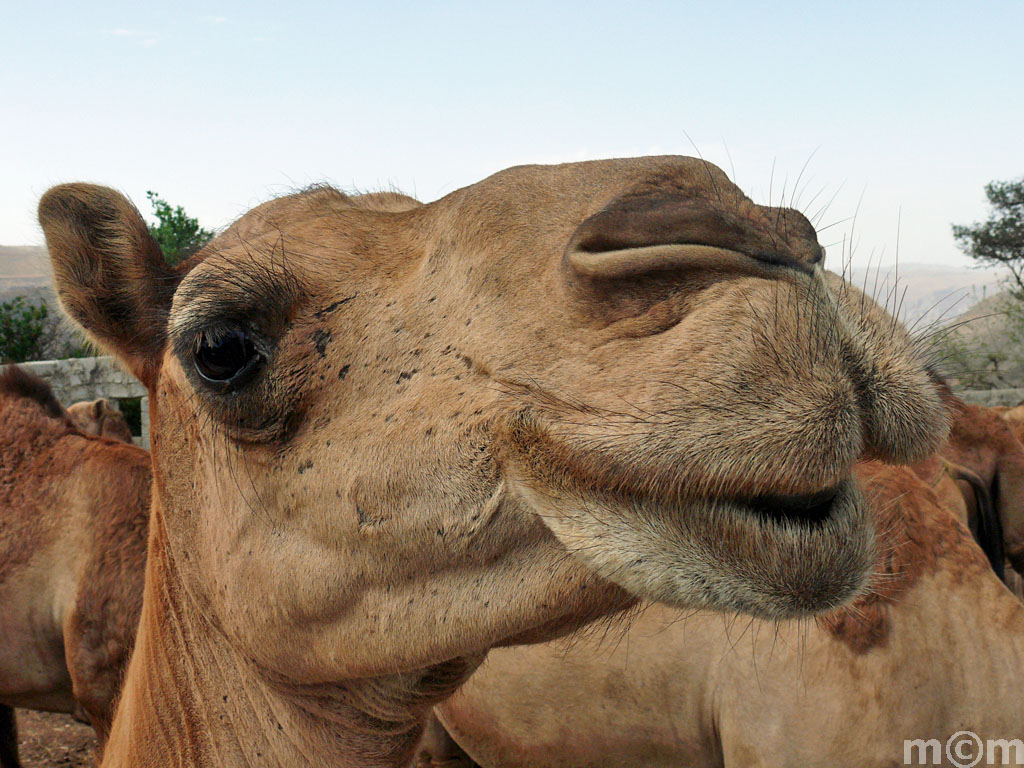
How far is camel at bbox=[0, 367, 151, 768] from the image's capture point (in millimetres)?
4727

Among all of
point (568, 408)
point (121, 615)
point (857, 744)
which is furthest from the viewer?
point (121, 615)

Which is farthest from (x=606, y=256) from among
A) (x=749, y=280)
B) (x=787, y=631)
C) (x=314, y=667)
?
(x=787, y=631)

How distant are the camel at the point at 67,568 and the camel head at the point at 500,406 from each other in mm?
3127

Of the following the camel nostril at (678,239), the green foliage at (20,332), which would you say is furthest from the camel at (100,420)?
the green foliage at (20,332)

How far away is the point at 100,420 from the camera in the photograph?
7703 mm

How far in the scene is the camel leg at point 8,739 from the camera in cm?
534

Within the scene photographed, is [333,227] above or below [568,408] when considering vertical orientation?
above

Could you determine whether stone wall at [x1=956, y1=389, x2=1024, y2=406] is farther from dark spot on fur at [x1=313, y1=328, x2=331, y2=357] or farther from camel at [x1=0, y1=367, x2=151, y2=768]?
dark spot on fur at [x1=313, y1=328, x2=331, y2=357]

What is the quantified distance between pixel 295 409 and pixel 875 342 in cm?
104

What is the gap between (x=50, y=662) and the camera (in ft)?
16.4

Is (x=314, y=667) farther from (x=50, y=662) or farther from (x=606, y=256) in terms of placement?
(x=50, y=662)

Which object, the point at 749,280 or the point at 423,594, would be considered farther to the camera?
the point at 423,594

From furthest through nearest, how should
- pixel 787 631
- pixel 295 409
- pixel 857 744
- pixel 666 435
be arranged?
pixel 787 631, pixel 857 744, pixel 295 409, pixel 666 435

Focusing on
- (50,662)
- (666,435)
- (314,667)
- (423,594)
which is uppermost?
(666,435)
